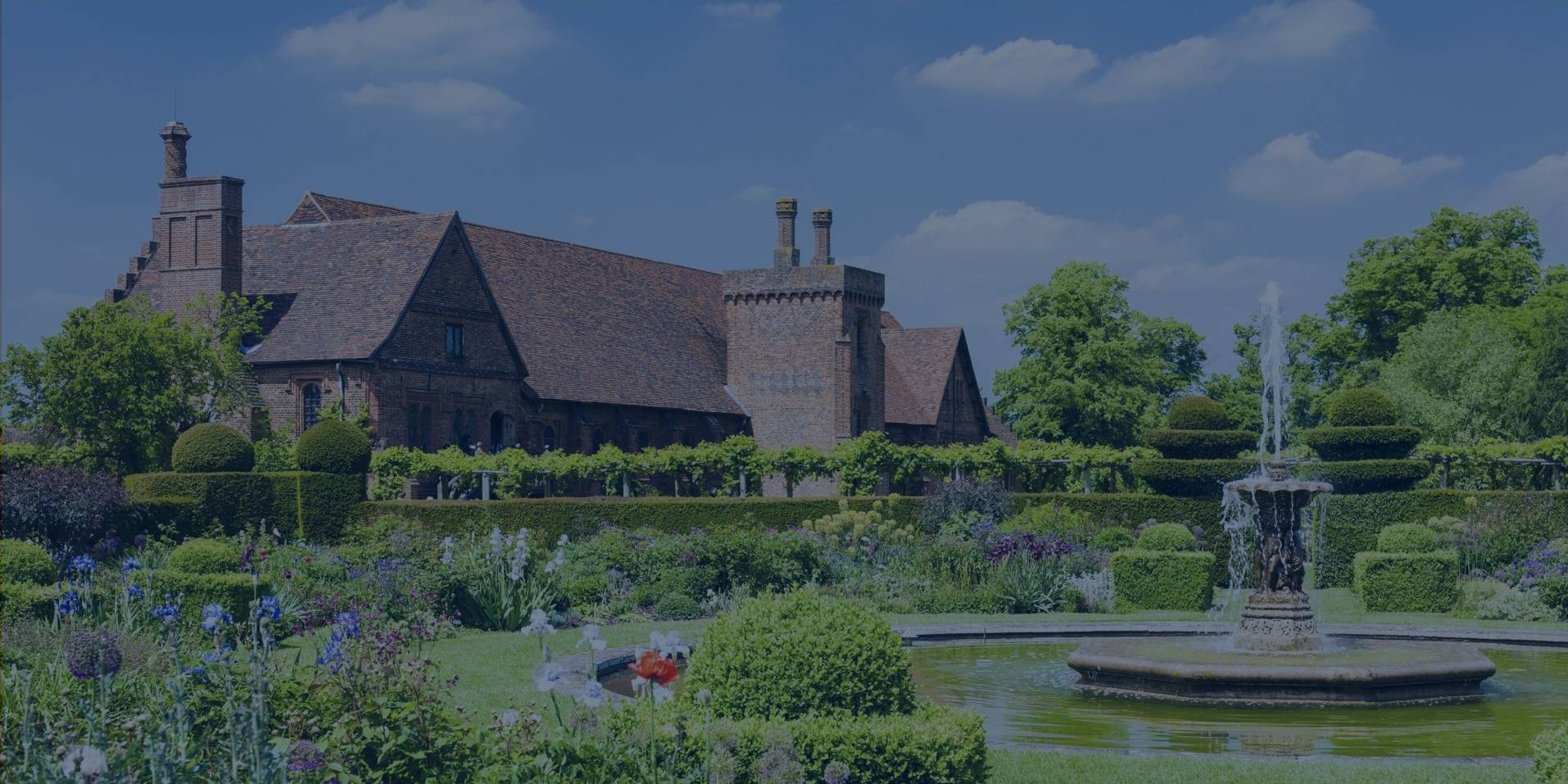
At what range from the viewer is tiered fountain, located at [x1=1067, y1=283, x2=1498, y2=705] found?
1492 cm

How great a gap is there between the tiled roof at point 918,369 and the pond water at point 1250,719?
43793mm

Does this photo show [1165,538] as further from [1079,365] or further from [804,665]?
[1079,365]

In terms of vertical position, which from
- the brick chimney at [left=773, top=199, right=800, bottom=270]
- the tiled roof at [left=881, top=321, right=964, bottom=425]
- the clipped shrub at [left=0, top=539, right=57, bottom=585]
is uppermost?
the brick chimney at [left=773, top=199, right=800, bottom=270]

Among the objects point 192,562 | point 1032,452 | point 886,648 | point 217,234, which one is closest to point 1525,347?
point 1032,452

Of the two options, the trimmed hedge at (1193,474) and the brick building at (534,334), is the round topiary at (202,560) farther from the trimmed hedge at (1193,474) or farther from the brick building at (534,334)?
the trimmed hedge at (1193,474)

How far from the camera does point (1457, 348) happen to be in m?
54.1

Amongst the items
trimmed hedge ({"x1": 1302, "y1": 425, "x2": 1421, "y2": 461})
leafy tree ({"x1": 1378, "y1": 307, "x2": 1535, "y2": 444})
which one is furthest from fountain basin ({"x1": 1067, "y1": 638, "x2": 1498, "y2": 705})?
leafy tree ({"x1": 1378, "y1": 307, "x2": 1535, "y2": 444})

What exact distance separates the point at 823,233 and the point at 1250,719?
4275 centimetres

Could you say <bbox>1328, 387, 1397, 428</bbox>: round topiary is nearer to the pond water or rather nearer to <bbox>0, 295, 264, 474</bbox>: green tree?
the pond water

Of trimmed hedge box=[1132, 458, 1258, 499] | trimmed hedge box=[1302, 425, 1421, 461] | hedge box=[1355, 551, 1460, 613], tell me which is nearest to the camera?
hedge box=[1355, 551, 1460, 613]

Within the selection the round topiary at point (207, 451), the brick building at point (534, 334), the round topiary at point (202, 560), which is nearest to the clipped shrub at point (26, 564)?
the round topiary at point (202, 560)

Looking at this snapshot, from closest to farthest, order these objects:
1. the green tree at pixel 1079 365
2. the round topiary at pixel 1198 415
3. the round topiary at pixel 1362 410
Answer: the round topiary at pixel 1362 410 → the round topiary at pixel 1198 415 → the green tree at pixel 1079 365

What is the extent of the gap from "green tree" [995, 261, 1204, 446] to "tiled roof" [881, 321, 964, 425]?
2.45 meters

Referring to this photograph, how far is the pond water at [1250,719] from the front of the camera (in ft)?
41.4
